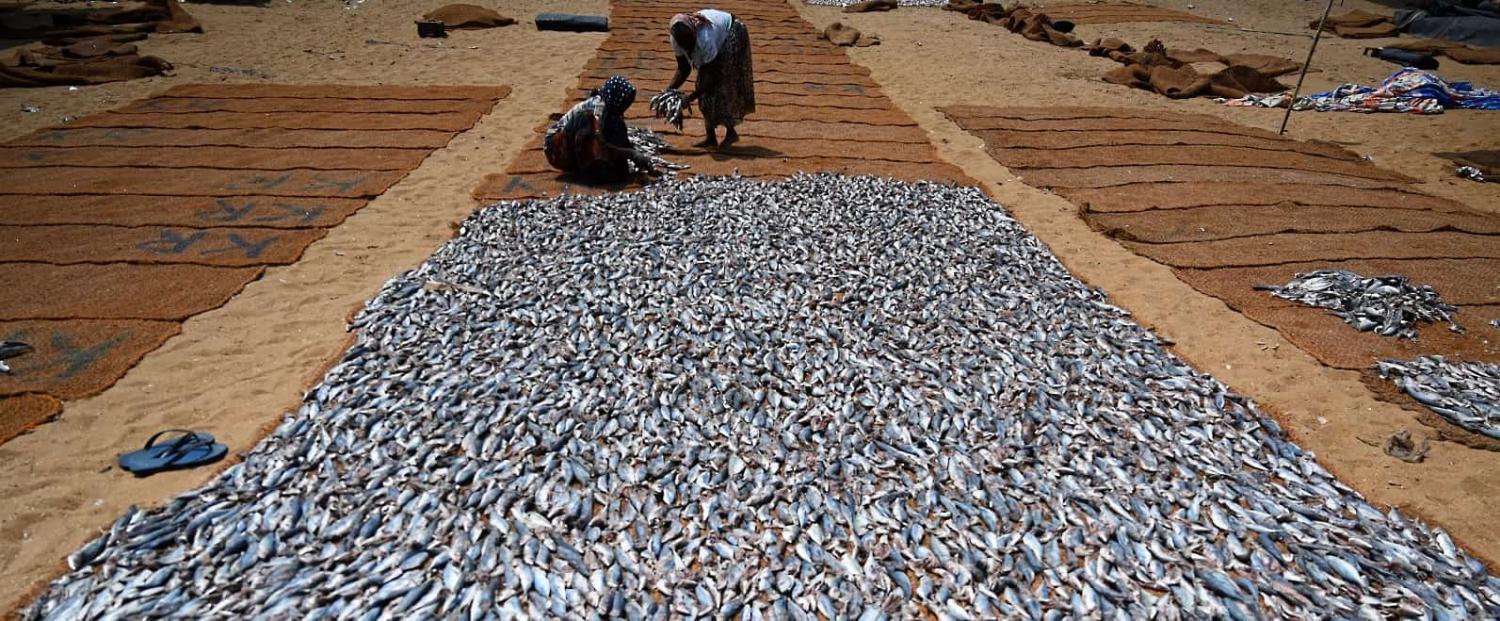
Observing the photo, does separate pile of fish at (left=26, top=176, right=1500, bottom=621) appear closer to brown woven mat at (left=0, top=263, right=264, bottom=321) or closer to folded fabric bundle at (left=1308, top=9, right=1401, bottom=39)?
brown woven mat at (left=0, top=263, right=264, bottom=321)

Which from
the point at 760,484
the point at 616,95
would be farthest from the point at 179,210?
the point at 760,484

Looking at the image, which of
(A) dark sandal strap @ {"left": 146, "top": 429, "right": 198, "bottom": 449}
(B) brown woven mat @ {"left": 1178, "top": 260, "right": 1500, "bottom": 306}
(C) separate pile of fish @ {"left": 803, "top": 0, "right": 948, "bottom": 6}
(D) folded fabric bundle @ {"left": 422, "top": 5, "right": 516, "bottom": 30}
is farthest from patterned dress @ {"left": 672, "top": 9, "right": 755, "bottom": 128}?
(C) separate pile of fish @ {"left": 803, "top": 0, "right": 948, "bottom": 6}

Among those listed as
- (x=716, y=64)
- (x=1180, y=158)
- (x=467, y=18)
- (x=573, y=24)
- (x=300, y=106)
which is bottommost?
(x=1180, y=158)

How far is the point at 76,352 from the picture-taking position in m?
4.55

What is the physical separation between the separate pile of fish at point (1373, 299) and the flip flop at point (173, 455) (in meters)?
6.95

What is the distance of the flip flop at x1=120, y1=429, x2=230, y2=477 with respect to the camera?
11.8 feet

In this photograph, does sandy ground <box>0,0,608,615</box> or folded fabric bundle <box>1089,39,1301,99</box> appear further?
folded fabric bundle <box>1089,39,1301,99</box>

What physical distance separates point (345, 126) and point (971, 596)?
9033 millimetres

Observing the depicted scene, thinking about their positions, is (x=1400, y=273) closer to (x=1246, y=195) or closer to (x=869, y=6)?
(x=1246, y=195)

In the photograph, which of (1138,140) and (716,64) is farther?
(1138,140)

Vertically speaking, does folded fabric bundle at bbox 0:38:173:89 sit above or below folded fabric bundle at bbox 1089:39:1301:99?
above

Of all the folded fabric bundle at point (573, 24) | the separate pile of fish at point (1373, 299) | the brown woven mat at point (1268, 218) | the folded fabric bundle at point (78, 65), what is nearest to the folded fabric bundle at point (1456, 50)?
the brown woven mat at point (1268, 218)

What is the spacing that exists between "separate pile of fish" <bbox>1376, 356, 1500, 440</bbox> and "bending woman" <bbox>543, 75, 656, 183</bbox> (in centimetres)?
608

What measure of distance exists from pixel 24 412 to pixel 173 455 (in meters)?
1.09
